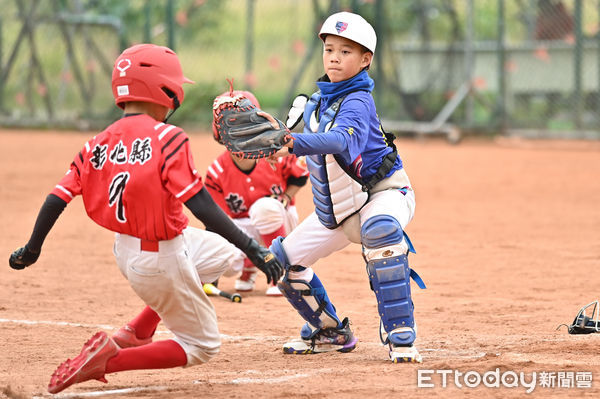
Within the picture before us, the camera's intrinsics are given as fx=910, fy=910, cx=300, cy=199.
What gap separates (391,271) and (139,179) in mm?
1435

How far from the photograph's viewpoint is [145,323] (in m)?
4.33

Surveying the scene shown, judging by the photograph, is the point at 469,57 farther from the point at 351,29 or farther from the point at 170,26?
the point at 351,29

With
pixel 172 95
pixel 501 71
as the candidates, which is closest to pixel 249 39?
pixel 501 71

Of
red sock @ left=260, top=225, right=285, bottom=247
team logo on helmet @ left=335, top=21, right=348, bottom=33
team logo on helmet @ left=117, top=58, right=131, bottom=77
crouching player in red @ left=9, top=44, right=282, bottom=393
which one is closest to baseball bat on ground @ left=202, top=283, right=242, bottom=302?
red sock @ left=260, top=225, right=285, bottom=247

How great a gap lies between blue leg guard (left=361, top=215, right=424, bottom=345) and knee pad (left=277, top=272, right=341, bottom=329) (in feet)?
1.55

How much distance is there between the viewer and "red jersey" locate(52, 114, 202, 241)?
378 cm

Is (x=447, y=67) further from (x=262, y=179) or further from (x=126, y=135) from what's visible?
(x=126, y=135)

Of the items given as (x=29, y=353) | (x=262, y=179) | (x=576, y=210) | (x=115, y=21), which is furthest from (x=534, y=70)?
(x=29, y=353)

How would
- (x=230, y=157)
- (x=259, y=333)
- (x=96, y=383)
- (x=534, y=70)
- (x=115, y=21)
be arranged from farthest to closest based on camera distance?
(x=115, y=21) → (x=534, y=70) → (x=230, y=157) → (x=259, y=333) → (x=96, y=383)

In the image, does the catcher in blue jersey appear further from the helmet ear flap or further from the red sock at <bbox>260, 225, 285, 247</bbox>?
the red sock at <bbox>260, 225, 285, 247</bbox>

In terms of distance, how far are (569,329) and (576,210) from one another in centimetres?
534

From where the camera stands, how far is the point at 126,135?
389 centimetres

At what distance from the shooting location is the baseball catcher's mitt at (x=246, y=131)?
165 inches

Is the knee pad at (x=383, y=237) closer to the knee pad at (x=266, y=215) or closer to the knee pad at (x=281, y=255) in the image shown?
the knee pad at (x=281, y=255)
